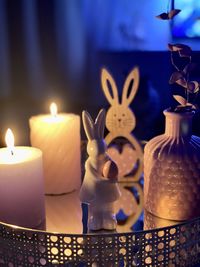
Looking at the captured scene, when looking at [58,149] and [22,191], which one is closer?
[22,191]

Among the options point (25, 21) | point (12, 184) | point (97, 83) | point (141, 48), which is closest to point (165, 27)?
point (141, 48)

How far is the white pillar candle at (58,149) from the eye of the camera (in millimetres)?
714

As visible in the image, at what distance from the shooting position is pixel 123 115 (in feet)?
2.46

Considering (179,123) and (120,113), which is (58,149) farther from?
(179,123)

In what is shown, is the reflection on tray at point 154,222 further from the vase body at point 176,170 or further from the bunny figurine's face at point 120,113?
the bunny figurine's face at point 120,113

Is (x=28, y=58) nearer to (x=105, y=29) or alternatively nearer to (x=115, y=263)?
(x=105, y=29)

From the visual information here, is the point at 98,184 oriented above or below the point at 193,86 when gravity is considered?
below

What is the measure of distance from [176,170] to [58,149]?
9.5 inches

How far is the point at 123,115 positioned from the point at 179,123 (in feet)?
0.63

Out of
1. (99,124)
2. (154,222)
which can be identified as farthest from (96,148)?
(154,222)

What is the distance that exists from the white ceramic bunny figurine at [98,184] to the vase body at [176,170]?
0.08 metres

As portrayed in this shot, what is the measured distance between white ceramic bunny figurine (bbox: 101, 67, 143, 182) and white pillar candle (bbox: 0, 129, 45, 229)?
0.19m

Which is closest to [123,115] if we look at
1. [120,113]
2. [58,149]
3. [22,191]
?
[120,113]

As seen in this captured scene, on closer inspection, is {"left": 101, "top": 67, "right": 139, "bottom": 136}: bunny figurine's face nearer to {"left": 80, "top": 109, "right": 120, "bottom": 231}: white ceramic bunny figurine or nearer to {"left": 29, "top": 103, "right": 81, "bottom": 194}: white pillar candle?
{"left": 29, "top": 103, "right": 81, "bottom": 194}: white pillar candle
